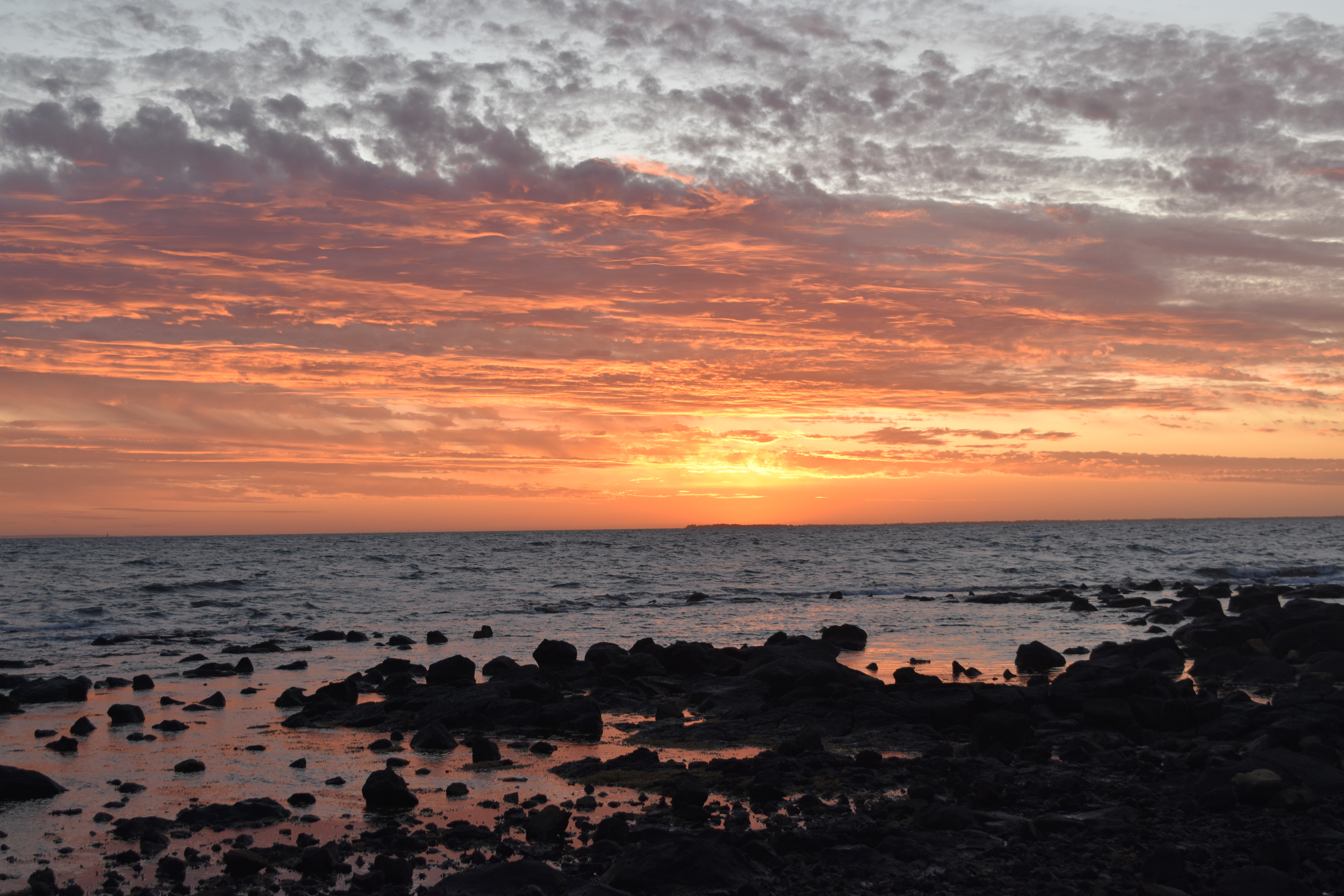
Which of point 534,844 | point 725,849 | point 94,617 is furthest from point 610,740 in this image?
point 94,617

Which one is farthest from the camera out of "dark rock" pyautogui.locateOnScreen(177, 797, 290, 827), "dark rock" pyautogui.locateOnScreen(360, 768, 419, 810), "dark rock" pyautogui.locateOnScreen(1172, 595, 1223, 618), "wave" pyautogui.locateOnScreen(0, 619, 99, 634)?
"wave" pyautogui.locateOnScreen(0, 619, 99, 634)

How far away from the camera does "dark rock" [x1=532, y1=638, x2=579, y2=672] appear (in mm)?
23969

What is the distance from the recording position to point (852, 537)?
518 ft

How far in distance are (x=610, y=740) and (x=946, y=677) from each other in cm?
954

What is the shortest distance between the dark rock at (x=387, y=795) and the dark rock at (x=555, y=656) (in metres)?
11.9

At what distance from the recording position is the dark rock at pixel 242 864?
923 centimetres

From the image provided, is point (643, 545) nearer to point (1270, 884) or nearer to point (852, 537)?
point (852, 537)

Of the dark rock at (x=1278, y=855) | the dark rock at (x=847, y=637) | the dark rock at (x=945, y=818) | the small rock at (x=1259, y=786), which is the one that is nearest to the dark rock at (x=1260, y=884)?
the dark rock at (x=1278, y=855)

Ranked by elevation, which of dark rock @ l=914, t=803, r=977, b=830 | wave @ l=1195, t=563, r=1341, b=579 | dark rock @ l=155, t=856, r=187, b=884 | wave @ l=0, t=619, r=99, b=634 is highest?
dark rock @ l=914, t=803, r=977, b=830

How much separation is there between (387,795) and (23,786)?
4.66 m

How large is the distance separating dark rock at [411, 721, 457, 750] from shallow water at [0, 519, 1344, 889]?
11.0 inches

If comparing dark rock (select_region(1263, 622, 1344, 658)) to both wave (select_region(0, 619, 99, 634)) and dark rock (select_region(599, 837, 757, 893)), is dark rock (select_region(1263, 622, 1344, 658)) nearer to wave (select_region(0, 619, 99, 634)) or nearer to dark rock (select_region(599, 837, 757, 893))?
dark rock (select_region(599, 837, 757, 893))

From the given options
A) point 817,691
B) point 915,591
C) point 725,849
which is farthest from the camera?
point 915,591

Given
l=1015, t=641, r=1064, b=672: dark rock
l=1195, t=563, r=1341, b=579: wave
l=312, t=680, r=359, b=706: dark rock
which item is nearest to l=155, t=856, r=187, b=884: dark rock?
l=312, t=680, r=359, b=706: dark rock
